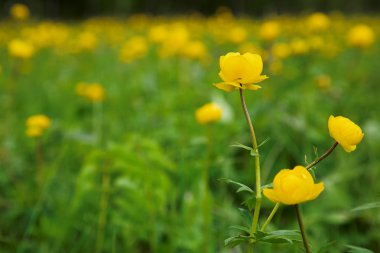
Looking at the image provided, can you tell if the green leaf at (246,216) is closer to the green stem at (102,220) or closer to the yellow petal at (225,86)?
the yellow petal at (225,86)

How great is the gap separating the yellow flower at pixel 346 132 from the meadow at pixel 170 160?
0.24 feet

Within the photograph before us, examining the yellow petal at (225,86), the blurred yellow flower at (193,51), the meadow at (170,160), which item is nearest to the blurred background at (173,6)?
the meadow at (170,160)

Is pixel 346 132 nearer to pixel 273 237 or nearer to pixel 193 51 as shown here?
pixel 273 237

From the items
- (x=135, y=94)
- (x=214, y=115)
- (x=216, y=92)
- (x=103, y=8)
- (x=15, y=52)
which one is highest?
(x=214, y=115)

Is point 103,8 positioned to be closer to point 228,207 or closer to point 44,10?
point 44,10

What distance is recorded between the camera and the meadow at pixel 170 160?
3.51ft

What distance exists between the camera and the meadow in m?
1.07

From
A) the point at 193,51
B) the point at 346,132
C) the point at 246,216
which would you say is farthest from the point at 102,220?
the point at 193,51

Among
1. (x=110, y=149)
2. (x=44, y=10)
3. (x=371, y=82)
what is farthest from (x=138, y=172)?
(x=44, y=10)

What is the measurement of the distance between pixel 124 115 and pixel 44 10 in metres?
12.3

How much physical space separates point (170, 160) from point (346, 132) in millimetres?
918

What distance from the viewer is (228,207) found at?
3.89 feet

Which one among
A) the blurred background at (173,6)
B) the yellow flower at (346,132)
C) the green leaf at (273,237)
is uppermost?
the yellow flower at (346,132)

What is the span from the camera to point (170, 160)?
139 centimetres
